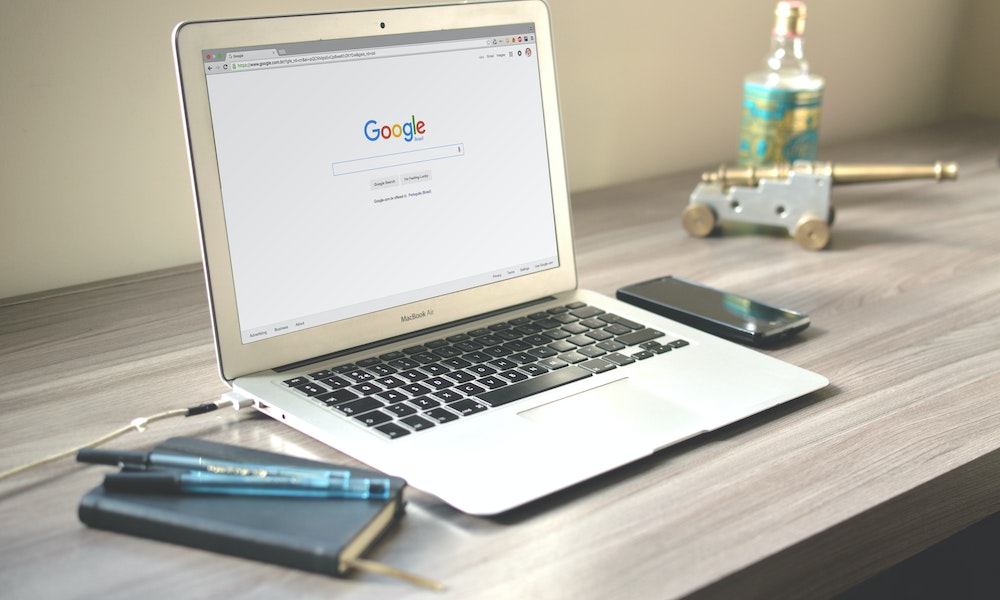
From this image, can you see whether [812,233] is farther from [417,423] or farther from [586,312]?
[417,423]

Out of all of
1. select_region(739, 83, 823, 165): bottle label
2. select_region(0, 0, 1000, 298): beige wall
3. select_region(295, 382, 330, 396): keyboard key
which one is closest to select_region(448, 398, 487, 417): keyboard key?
select_region(295, 382, 330, 396): keyboard key

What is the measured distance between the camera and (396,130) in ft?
2.78

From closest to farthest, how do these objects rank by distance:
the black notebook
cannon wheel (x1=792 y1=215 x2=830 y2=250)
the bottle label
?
the black notebook → cannon wheel (x1=792 y1=215 x2=830 y2=250) → the bottle label

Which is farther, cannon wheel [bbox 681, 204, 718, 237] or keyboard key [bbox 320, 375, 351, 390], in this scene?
cannon wheel [bbox 681, 204, 718, 237]

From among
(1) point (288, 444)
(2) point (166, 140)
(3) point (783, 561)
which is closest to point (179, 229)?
(2) point (166, 140)

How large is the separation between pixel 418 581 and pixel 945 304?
688 millimetres

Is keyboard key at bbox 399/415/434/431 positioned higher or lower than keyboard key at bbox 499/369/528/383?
lower

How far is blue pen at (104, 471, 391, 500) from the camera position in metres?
0.59

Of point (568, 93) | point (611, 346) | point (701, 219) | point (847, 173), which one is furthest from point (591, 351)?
point (568, 93)

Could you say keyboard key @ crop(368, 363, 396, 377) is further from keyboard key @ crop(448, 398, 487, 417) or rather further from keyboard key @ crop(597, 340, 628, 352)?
keyboard key @ crop(597, 340, 628, 352)

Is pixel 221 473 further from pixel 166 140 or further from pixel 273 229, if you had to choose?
pixel 166 140

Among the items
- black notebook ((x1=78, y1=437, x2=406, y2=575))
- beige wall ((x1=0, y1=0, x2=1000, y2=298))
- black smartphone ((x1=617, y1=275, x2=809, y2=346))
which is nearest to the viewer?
black notebook ((x1=78, y1=437, x2=406, y2=575))

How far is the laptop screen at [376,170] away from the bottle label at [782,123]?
473 millimetres

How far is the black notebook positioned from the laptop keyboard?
0.10 metres
